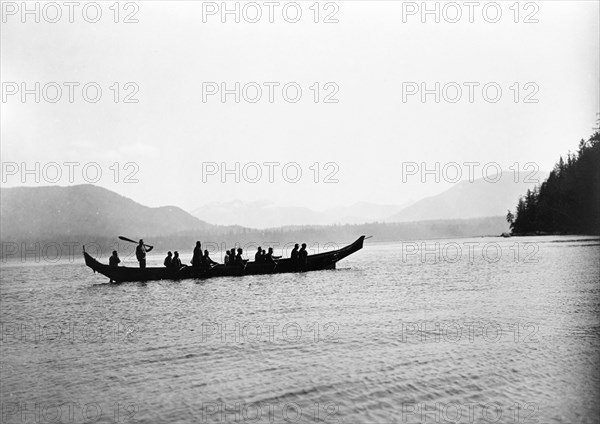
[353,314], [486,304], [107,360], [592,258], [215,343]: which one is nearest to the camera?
[107,360]

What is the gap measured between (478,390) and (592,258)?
37999 mm

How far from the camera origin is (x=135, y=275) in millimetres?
37812

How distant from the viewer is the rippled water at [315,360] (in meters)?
10.0

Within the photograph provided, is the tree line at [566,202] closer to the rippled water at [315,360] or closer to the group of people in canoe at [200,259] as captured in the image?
the group of people in canoe at [200,259]

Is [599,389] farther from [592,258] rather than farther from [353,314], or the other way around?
[592,258]

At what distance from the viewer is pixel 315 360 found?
13.4 metres

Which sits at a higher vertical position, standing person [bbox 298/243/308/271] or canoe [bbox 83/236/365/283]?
standing person [bbox 298/243/308/271]

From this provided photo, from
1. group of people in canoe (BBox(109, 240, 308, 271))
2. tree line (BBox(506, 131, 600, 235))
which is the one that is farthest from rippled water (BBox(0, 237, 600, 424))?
tree line (BBox(506, 131, 600, 235))

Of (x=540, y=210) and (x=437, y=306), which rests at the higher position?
(x=540, y=210)

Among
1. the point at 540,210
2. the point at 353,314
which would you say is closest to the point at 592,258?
the point at 353,314

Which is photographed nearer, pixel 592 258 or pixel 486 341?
pixel 486 341

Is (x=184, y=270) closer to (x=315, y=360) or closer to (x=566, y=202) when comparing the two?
(x=315, y=360)

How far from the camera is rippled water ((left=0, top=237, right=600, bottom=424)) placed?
33.0 ft

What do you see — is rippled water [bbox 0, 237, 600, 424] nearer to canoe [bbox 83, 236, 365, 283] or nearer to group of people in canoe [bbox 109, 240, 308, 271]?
group of people in canoe [bbox 109, 240, 308, 271]
